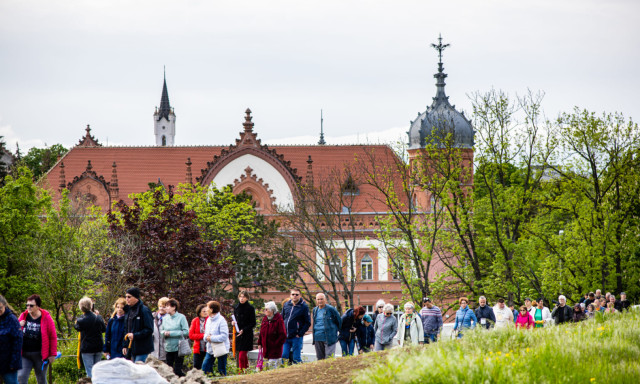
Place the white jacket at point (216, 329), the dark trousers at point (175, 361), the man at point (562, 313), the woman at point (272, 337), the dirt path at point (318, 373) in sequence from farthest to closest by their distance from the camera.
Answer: the man at point (562, 313)
the woman at point (272, 337)
the dark trousers at point (175, 361)
the white jacket at point (216, 329)
the dirt path at point (318, 373)

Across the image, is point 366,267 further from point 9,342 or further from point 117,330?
point 9,342

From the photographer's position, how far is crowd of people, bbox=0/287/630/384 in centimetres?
1247

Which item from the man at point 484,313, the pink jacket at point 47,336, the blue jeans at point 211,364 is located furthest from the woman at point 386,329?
the pink jacket at point 47,336

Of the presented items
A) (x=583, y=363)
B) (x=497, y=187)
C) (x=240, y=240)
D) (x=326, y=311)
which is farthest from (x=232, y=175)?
(x=583, y=363)

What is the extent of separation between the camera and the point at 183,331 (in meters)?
14.8

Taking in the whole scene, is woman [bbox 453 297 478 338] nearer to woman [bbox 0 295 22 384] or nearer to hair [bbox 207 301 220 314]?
hair [bbox 207 301 220 314]

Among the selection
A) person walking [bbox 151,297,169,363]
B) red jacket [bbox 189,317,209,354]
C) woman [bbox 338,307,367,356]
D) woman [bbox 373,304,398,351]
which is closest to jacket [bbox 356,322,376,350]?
woman [bbox 338,307,367,356]

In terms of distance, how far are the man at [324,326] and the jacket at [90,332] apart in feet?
14.6

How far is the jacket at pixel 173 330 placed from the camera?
14.8 meters

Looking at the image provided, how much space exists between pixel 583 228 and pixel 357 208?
2568 centimetres

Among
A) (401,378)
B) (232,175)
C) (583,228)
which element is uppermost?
(232,175)

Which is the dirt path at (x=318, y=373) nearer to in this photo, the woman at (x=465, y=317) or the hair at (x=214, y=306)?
the hair at (x=214, y=306)

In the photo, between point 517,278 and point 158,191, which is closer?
point 158,191

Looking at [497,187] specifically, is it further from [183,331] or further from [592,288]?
[183,331]
